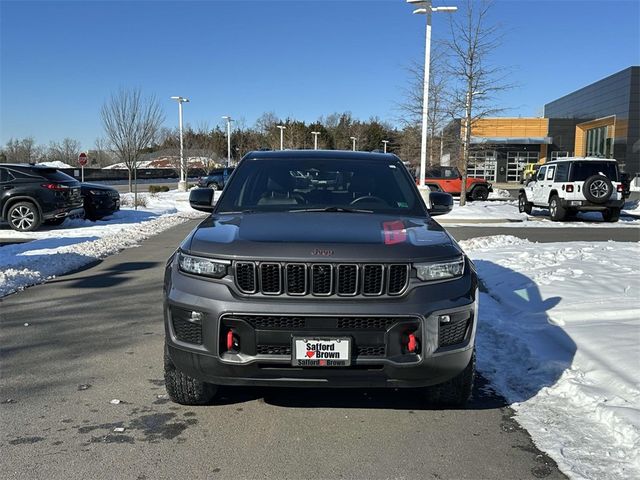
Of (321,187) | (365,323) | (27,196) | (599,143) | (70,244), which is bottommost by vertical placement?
(70,244)

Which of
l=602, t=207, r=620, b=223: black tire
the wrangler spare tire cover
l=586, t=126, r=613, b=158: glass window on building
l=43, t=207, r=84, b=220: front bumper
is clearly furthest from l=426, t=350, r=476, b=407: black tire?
l=586, t=126, r=613, b=158: glass window on building

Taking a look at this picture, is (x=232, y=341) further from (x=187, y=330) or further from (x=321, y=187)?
(x=321, y=187)

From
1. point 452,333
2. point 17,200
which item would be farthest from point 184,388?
point 17,200

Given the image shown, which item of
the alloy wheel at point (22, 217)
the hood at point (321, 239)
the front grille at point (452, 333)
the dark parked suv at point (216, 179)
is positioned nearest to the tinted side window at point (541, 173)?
the alloy wheel at point (22, 217)

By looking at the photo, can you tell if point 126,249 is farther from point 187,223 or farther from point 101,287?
point 187,223

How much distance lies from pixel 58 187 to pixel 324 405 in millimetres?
12996

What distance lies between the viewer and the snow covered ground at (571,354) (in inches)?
131

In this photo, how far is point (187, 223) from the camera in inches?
731

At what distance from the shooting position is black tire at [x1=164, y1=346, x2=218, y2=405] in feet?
12.3

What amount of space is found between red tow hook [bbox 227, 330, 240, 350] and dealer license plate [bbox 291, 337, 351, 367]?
1.11 ft

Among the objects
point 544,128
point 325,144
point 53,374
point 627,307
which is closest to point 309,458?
point 53,374

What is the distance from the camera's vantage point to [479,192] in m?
31.1

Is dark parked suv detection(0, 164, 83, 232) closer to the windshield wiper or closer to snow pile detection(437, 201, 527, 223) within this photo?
snow pile detection(437, 201, 527, 223)

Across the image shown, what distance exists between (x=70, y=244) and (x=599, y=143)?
172ft
